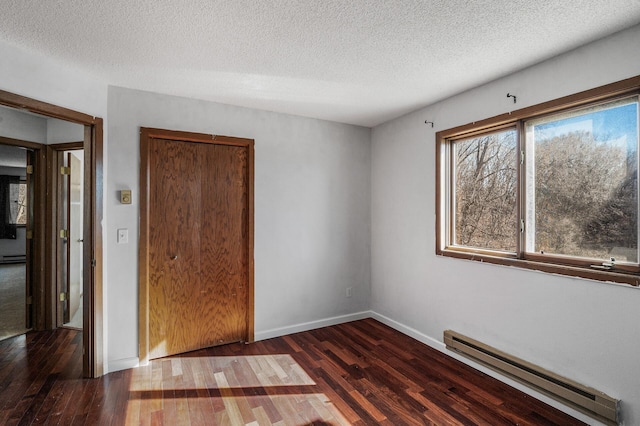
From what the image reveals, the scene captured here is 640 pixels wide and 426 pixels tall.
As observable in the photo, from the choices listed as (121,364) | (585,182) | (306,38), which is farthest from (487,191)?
(121,364)

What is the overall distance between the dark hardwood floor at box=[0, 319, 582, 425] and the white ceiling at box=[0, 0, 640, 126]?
2455 millimetres

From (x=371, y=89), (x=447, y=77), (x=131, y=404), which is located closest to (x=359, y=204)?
(x=371, y=89)

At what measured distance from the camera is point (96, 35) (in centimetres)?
192

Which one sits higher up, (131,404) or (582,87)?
(582,87)

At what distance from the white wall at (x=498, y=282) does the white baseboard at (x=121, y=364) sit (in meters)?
2.66

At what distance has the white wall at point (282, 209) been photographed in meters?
2.73

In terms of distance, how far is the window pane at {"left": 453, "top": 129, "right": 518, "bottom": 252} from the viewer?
2.61 metres

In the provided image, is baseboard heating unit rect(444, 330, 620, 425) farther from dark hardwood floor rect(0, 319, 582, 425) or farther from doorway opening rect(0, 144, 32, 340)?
doorway opening rect(0, 144, 32, 340)

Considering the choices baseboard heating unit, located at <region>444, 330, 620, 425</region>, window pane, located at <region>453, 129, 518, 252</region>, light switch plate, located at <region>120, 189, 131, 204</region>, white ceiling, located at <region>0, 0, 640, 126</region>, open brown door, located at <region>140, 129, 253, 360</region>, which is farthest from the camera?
open brown door, located at <region>140, 129, 253, 360</region>

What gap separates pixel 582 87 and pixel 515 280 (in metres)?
1.43

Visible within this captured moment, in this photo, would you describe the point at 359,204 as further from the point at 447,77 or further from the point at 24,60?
the point at 24,60

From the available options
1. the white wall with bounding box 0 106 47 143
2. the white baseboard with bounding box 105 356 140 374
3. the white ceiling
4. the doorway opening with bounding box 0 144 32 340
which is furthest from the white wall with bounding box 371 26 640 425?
the doorway opening with bounding box 0 144 32 340

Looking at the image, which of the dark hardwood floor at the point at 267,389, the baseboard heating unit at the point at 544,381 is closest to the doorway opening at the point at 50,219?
the dark hardwood floor at the point at 267,389

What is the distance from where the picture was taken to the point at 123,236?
9.00ft
